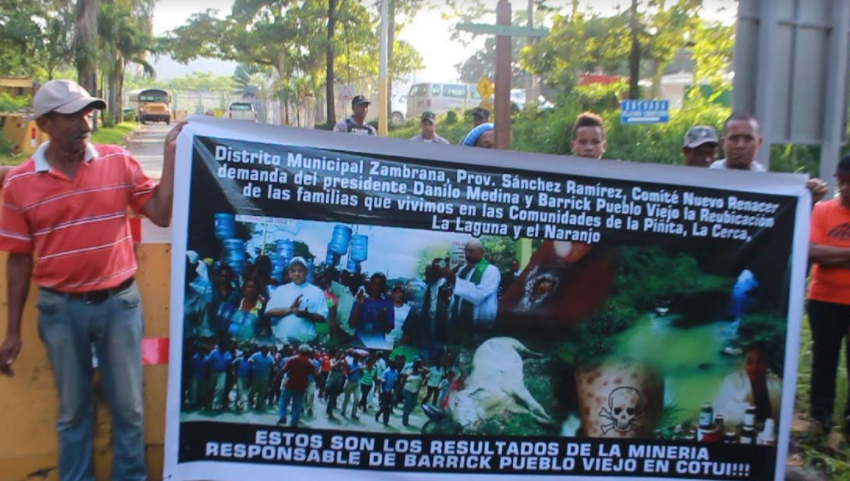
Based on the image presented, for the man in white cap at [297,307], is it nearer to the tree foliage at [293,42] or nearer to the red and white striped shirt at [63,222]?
the red and white striped shirt at [63,222]

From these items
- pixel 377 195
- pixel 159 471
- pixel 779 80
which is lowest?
pixel 159 471

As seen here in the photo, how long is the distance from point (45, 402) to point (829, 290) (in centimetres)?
387

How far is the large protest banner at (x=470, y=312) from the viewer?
360 cm

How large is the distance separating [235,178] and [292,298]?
56cm

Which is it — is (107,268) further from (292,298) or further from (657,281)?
(657,281)

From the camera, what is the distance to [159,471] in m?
3.99

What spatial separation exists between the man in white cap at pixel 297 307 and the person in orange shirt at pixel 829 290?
8.25ft

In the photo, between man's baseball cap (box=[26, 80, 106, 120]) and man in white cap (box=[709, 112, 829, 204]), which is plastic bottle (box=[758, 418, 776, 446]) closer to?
man in white cap (box=[709, 112, 829, 204])

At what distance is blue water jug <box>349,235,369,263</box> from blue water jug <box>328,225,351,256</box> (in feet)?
0.10

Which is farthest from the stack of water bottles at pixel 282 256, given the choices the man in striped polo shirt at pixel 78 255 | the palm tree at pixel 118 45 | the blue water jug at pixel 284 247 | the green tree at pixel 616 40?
the palm tree at pixel 118 45

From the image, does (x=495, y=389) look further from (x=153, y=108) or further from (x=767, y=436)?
(x=153, y=108)

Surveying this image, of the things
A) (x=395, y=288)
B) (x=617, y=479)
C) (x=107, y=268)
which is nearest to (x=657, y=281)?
(x=617, y=479)

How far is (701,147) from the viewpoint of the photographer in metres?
4.85

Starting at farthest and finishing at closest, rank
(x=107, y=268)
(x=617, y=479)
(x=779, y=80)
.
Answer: (x=779, y=80), (x=617, y=479), (x=107, y=268)
